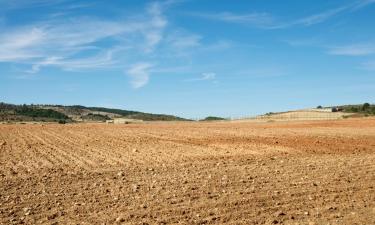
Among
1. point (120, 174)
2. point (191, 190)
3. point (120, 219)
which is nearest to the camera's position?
point (120, 219)

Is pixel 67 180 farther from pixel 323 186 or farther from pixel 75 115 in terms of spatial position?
pixel 75 115

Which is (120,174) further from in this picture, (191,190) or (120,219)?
(120,219)

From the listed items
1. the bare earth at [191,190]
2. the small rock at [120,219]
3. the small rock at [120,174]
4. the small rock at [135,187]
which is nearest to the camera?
the small rock at [120,219]

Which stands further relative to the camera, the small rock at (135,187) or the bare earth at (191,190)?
the small rock at (135,187)

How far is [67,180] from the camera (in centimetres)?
1648

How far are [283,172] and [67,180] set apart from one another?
653 centimetres

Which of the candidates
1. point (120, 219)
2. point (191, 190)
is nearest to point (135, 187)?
point (191, 190)

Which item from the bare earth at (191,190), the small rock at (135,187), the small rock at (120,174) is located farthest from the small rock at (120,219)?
the small rock at (120,174)

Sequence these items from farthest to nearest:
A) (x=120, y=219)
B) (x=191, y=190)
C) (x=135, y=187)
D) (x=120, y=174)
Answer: (x=120, y=174) → (x=135, y=187) → (x=191, y=190) → (x=120, y=219)

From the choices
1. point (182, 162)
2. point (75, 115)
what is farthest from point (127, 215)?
point (75, 115)

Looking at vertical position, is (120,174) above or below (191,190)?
above

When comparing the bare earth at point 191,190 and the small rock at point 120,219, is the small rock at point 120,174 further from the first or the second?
the small rock at point 120,219

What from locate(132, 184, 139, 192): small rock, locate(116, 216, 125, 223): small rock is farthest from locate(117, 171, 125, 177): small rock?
locate(116, 216, 125, 223): small rock

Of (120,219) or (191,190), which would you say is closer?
(120,219)
